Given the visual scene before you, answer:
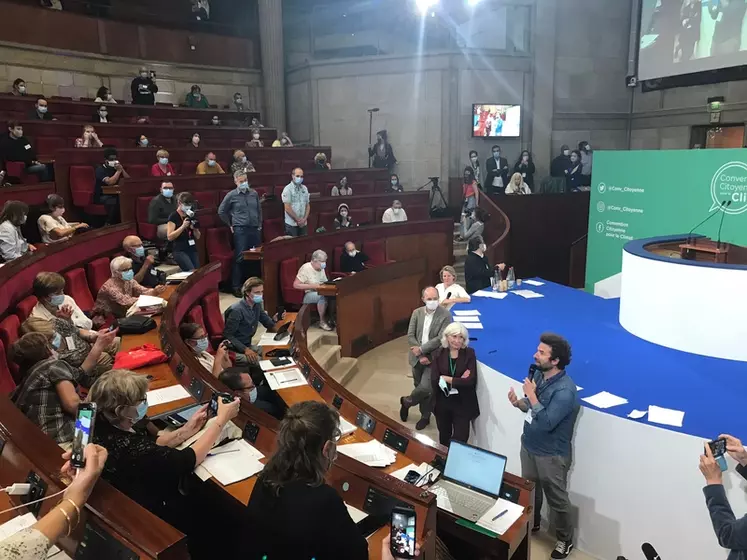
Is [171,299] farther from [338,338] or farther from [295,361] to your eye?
[338,338]

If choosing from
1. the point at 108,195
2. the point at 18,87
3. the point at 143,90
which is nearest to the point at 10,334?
the point at 108,195

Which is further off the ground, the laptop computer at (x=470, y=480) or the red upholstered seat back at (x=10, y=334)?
the red upholstered seat back at (x=10, y=334)

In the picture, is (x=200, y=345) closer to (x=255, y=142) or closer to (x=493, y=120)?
(x=255, y=142)

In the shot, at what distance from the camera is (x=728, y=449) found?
2660 millimetres

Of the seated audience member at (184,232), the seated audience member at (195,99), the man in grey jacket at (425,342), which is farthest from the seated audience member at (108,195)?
the seated audience member at (195,99)

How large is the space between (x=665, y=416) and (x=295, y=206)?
208 inches

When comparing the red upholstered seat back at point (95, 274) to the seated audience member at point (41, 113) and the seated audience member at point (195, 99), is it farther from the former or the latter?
the seated audience member at point (195, 99)

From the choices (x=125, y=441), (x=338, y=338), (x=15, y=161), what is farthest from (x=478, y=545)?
(x=15, y=161)

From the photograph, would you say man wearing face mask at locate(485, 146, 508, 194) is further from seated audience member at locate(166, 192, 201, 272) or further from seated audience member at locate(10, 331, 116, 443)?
seated audience member at locate(10, 331, 116, 443)

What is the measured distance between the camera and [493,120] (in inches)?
516

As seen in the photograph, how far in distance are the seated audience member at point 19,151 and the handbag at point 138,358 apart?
201 inches

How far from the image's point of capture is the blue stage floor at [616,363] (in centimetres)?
366

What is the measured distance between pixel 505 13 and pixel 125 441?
44.0 ft

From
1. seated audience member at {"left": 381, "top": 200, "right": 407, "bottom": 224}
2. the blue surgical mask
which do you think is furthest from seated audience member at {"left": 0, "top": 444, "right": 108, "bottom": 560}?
seated audience member at {"left": 381, "top": 200, "right": 407, "bottom": 224}
